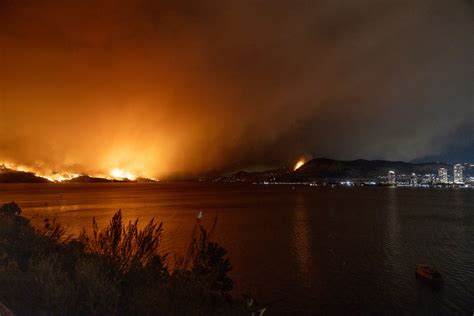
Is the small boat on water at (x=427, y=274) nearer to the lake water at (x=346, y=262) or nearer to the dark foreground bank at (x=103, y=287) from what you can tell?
the lake water at (x=346, y=262)

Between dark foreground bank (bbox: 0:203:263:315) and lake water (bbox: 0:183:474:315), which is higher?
dark foreground bank (bbox: 0:203:263:315)

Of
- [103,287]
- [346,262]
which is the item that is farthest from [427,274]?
[103,287]

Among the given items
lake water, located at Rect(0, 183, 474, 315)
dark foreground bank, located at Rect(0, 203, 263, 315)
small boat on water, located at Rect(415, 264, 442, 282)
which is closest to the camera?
dark foreground bank, located at Rect(0, 203, 263, 315)

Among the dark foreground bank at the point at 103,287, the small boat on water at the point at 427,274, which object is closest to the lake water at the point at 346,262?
the small boat on water at the point at 427,274

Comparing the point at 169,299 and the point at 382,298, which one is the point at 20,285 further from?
the point at 382,298

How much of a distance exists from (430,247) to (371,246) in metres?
6.57

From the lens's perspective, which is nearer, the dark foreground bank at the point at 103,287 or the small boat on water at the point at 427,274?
the dark foreground bank at the point at 103,287

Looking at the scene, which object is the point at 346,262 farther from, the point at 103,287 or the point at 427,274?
the point at 103,287

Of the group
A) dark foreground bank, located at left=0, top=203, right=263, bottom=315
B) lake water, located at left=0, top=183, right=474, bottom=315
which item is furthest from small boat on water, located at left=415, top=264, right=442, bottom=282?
dark foreground bank, located at left=0, top=203, right=263, bottom=315

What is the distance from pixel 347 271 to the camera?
1212 inches

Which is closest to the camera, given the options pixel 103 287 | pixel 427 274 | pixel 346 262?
pixel 103 287

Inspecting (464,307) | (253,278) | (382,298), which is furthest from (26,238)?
(464,307)

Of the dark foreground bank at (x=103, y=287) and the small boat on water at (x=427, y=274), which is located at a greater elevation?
the dark foreground bank at (x=103, y=287)

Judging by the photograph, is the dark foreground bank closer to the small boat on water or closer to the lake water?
the lake water
